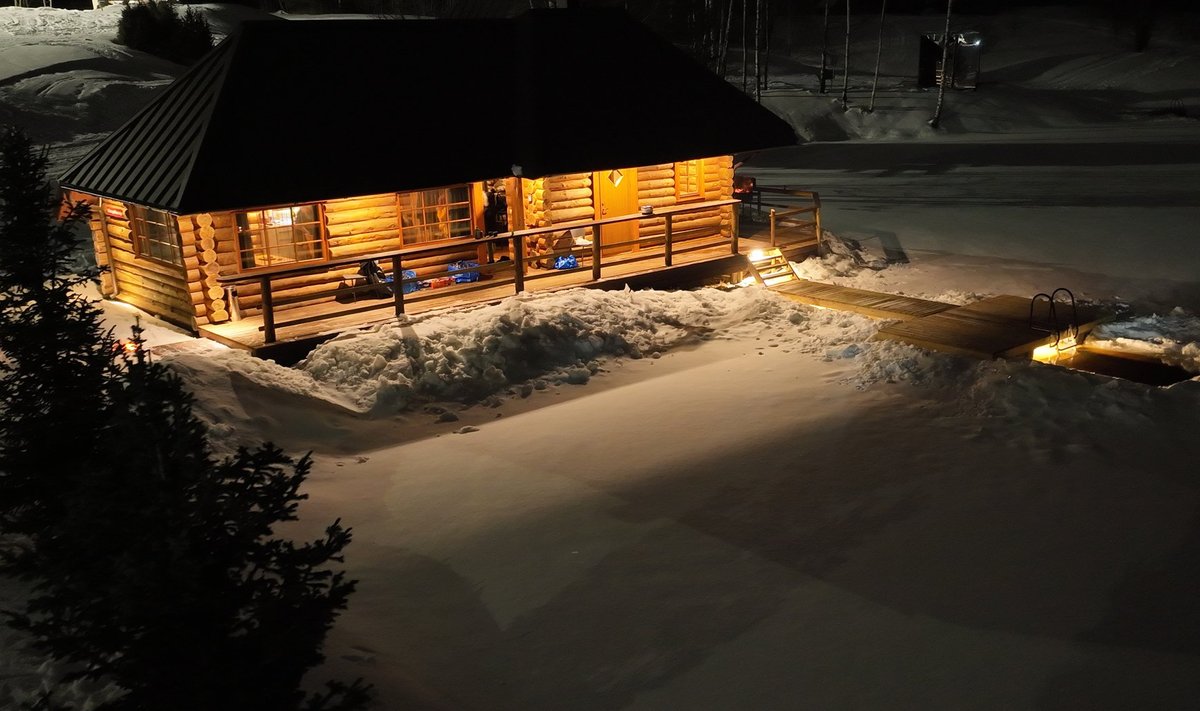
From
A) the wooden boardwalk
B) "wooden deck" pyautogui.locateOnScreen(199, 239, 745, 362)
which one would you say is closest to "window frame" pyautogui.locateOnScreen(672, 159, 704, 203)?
"wooden deck" pyautogui.locateOnScreen(199, 239, 745, 362)

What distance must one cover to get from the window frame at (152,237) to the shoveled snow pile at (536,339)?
3043mm

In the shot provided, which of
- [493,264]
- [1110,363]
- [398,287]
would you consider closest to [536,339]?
[493,264]

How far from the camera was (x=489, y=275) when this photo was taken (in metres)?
17.5

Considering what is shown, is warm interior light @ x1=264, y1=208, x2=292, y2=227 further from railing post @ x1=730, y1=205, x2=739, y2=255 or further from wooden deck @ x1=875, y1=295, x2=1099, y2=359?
wooden deck @ x1=875, y1=295, x2=1099, y2=359

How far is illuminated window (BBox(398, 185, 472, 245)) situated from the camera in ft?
55.0

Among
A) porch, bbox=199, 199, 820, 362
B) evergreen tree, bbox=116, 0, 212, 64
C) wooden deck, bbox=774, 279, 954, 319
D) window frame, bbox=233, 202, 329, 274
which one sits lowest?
wooden deck, bbox=774, 279, 954, 319

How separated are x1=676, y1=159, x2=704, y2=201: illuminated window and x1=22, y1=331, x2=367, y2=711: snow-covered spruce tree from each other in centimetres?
1589

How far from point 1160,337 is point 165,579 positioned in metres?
15.3

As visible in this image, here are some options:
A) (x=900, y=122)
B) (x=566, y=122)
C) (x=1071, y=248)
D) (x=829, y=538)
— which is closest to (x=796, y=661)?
(x=829, y=538)

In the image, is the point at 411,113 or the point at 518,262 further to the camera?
the point at 411,113

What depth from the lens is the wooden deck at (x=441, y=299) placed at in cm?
1375

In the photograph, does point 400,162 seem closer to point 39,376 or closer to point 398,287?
point 398,287

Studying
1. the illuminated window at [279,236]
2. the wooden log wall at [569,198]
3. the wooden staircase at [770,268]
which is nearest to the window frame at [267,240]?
the illuminated window at [279,236]

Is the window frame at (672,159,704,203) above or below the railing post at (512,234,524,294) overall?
above
